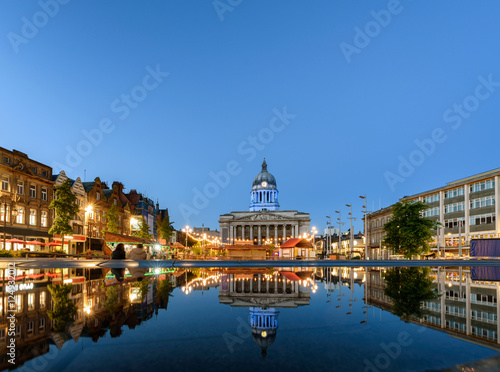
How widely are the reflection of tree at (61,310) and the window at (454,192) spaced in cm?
7289

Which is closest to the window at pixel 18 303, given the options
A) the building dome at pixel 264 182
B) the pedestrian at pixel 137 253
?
the pedestrian at pixel 137 253

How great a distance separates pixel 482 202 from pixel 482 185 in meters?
2.94

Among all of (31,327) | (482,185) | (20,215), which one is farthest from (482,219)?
(20,215)

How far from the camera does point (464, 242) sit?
65.6 meters

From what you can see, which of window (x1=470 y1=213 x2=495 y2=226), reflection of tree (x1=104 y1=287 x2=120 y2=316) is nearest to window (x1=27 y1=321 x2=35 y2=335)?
reflection of tree (x1=104 y1=287 x2=120 y2=316)

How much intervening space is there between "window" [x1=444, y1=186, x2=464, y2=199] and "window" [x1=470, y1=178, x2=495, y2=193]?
2.67 m

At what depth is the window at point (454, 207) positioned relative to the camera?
220ft

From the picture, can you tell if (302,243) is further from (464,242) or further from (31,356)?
(31,356)

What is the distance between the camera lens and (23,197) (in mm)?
47844

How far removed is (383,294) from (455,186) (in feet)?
224

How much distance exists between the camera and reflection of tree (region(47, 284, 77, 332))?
5.55 metres

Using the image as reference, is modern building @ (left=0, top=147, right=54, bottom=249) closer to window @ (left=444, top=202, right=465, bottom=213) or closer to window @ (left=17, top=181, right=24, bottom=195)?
window @ (left=17, top=181, right=24, bottom=195)

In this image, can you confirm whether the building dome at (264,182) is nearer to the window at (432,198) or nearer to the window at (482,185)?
the window at (432,198)

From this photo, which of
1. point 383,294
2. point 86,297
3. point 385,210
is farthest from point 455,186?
point 86,297
